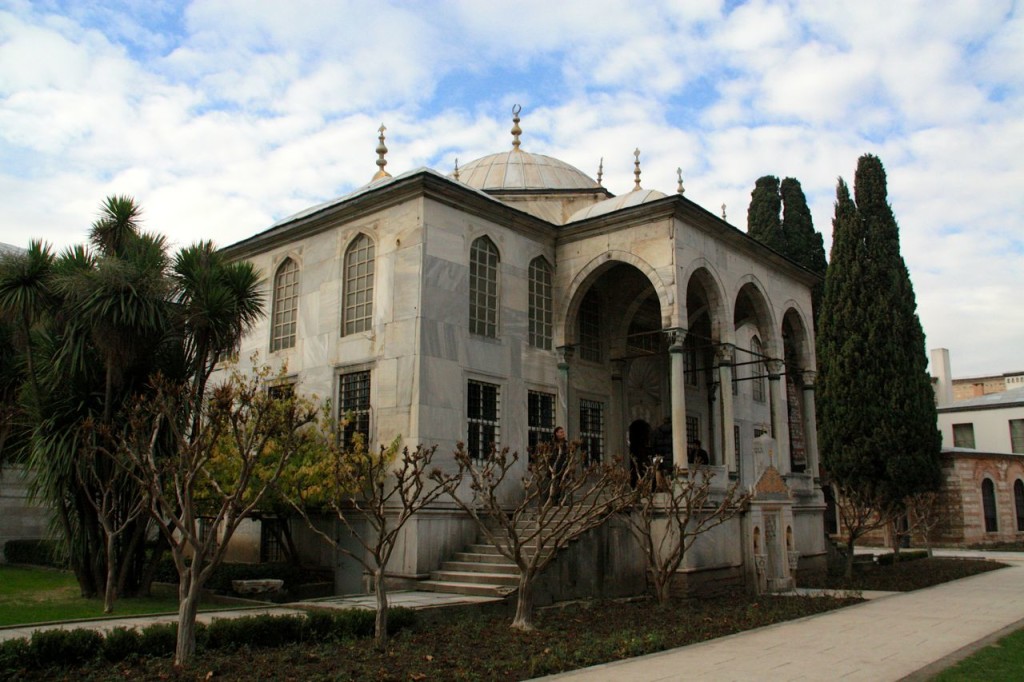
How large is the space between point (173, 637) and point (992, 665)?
9092 millimetres

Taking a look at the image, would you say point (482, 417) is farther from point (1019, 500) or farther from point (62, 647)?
point (1019, 500)

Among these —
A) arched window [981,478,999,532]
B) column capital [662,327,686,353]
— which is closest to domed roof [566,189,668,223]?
column capital [662,327,686,353]

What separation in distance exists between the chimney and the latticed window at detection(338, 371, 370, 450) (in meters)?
42.1

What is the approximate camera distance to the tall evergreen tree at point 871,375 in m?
29.0

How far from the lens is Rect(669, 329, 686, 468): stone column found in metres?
16.8

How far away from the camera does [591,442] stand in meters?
20.5

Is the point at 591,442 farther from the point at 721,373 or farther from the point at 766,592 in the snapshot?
the point at 766,592

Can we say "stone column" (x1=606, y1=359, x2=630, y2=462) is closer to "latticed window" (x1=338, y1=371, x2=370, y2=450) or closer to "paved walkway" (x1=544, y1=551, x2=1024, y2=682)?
"latticed window" (x1=338, y1=371, x2=370, y2=450)

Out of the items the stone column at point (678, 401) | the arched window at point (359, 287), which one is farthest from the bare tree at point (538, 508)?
the arched window at point (359, 287)

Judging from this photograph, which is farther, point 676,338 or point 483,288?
point 483,288

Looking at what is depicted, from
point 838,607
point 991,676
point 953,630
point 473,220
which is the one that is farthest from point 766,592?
point 473,220

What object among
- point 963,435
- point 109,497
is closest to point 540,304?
point 109,497

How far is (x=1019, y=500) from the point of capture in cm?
3981

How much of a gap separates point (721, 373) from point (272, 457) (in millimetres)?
9900
